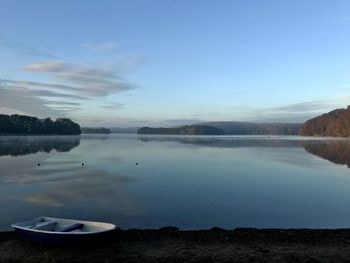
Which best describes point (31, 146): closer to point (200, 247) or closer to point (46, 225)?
point (46, 225)

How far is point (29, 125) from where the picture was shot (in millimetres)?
171875

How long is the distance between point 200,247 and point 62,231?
471 cm

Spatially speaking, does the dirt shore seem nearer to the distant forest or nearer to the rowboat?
the rowboat

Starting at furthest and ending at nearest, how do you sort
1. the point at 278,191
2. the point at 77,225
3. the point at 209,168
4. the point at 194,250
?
the point at 209,168 < the point at 278,191 < the point at 77,225 < the point at 194,250

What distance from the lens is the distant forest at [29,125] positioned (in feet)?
502

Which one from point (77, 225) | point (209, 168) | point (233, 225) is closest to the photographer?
point (77, 225)

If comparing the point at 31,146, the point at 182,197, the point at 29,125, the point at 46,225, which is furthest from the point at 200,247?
the point at 29,125

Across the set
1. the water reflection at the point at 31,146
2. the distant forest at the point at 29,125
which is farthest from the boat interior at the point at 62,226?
the distant forest at the point at 29,125

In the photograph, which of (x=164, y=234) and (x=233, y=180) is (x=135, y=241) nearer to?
(x=164, y=234)

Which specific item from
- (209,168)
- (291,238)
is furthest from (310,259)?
(209,168)

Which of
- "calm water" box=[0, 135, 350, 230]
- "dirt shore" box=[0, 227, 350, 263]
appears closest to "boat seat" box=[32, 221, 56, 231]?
"dirt shore" box=[0, 227, 350, 263]

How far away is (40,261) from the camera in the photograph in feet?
36.9

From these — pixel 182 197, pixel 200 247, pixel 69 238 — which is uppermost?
pixel 69 238

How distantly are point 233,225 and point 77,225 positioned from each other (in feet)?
22.0
